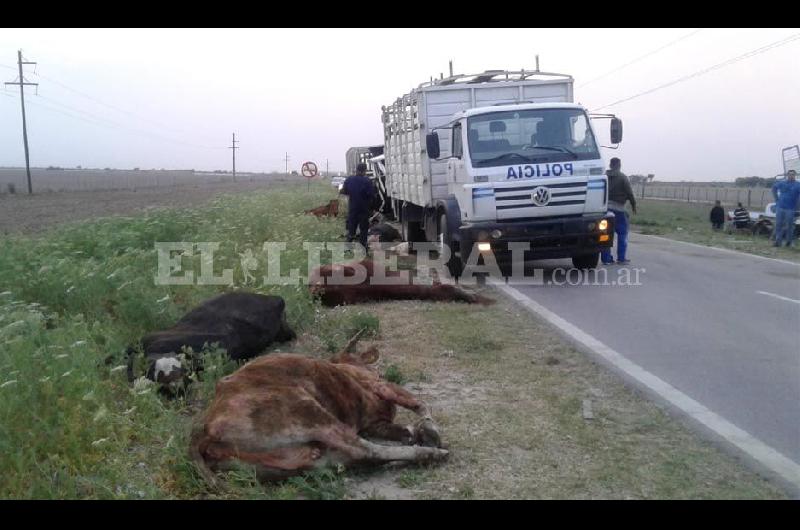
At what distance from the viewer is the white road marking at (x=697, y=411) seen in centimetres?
454

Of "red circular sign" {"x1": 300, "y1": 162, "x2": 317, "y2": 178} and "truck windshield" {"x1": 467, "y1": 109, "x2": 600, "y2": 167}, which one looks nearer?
"truck windshield" {"x1": 467, "y1": 109, "x2": 600, "y2": 167}

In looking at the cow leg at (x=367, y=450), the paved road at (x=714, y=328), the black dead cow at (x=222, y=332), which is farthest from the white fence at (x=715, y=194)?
the cow leg at (x=367, y=450)

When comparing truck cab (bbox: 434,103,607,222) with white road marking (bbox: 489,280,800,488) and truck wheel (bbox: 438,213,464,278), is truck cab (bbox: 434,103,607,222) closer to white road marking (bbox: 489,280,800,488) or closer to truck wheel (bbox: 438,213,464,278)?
truck wheel (bbox: 438,213,464,278)

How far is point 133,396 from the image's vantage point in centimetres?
491

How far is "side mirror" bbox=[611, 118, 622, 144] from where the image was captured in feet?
39.7

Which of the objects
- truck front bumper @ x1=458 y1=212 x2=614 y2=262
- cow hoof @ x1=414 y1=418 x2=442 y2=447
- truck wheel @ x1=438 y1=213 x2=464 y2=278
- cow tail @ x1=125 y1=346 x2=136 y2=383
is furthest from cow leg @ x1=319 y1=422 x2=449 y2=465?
truck wheel @ x1=438 y1=213 x2=464 y2=278

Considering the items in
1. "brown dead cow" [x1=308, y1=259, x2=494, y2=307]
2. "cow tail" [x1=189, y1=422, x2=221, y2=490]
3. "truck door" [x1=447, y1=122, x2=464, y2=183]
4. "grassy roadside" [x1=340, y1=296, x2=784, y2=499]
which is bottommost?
"grassy roadside" [x1=340, y1=296, x2=784, y2=499]

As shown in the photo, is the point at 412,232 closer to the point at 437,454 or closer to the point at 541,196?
the point at 541,196

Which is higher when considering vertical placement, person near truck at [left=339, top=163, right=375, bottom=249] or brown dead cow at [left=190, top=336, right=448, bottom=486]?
person near truck at [left=339, top=163, right=375, bottom=249]

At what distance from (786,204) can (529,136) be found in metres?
9.18

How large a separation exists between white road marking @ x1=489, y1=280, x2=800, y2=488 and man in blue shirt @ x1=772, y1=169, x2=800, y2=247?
1144cm

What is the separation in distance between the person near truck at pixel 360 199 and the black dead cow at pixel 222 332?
25.9 ft

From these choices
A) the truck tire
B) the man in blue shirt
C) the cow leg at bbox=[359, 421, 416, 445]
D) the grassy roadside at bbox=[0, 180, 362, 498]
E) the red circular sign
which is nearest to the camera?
the grassy roadside at bbox=[0, 180, 362, 498]

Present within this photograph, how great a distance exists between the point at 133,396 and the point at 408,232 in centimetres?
1195
